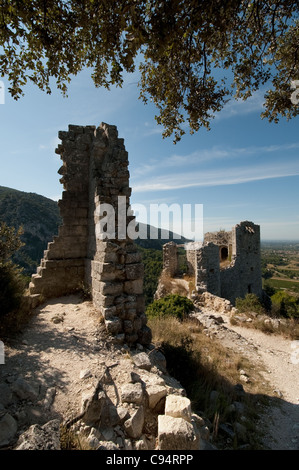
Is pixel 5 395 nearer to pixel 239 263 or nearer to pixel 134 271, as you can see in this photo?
pixel 134 271

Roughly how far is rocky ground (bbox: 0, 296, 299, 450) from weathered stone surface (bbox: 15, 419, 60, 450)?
13mm

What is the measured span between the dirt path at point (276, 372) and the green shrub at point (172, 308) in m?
1.15

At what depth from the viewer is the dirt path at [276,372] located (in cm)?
385

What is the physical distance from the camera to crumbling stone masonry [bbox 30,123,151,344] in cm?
476

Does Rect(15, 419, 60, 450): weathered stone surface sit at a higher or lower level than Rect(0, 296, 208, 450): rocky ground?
higher

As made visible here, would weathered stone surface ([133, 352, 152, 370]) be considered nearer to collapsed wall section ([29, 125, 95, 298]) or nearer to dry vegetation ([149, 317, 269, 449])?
dry vegetation ([149, 317, 269, 449])

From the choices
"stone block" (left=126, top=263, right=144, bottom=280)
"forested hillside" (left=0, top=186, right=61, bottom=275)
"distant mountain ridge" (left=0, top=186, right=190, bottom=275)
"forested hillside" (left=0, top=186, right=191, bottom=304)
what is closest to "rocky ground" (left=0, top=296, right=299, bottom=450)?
"stone block" (left=126, top=263, right=144, bottom=280)

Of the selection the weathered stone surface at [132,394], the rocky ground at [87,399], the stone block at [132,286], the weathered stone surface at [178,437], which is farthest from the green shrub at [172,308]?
the weathered stone surface at [178,437]

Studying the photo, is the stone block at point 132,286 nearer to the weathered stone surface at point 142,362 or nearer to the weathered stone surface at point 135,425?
the weathered stone surface at point 142,362

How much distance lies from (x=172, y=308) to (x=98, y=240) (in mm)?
6076

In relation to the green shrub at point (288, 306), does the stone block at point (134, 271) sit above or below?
above

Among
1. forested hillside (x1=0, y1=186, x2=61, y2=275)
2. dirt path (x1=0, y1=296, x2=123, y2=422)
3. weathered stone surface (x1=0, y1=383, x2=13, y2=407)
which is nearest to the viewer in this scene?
weathered stone surface (x1=0, y1=383, x2=13, y2=407)
